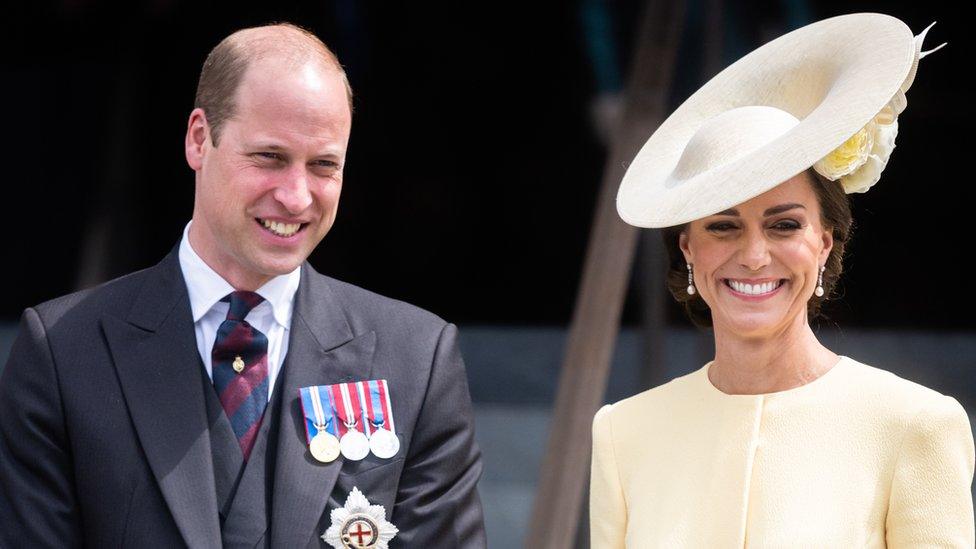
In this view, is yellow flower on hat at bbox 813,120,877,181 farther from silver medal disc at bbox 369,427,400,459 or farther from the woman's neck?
silver medal disc at bbox 369,427,400,459

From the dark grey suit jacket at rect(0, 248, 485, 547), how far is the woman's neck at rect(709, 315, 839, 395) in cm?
44

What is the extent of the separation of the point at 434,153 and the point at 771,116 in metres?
5.32

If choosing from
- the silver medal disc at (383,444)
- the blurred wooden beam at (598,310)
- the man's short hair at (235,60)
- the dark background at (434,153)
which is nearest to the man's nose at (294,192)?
the man's short hair at (235,60)

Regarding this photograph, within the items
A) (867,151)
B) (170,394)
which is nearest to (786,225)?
(867,151)

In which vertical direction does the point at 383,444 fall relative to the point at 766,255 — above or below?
below

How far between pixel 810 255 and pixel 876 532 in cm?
40

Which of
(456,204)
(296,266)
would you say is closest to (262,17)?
(456,204)

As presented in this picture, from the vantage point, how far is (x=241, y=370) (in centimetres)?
244

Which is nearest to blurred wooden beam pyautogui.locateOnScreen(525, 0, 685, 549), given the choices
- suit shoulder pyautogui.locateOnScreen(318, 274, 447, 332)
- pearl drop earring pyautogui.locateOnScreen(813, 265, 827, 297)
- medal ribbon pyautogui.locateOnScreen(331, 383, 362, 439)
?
suit shoulder pyautogui.locateOnScreen(318, 274, 447, 332)

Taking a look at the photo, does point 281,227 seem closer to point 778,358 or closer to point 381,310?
point 381,310

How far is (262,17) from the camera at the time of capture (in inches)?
283

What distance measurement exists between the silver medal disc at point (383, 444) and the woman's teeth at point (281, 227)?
330 millimetres

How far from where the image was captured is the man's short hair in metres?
2.41

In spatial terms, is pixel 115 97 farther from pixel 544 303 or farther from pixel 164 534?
pixel 164 534
